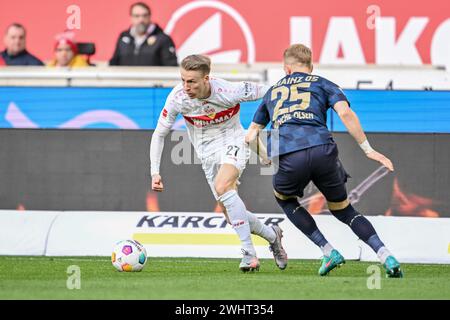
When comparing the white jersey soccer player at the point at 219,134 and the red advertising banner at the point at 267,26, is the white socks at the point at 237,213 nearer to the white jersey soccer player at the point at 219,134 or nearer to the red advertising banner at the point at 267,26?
the white jersey soccer player at the point at 219,134

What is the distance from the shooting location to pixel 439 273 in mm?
10867

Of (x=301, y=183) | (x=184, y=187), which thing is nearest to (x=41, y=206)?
(x=184, y=187)

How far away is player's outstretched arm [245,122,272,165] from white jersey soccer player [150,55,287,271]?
0.41 ft

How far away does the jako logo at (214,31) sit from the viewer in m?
20.1

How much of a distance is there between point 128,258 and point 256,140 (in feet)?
5.28

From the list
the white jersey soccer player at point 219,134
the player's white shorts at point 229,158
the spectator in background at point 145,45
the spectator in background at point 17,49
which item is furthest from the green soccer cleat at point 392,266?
the spectator in background at point 17,49

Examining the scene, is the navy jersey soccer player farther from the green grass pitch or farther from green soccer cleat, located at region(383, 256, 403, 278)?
the green grass pitch

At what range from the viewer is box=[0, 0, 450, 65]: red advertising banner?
20047 millimetres

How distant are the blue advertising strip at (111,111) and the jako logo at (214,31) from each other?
5.47 metres

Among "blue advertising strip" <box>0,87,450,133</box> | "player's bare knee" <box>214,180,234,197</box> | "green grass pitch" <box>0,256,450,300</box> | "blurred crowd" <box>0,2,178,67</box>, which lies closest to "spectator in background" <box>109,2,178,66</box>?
"blurred crowd" <box>0,2,178,67</box>

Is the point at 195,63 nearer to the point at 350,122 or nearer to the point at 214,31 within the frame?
the point at 350,122
